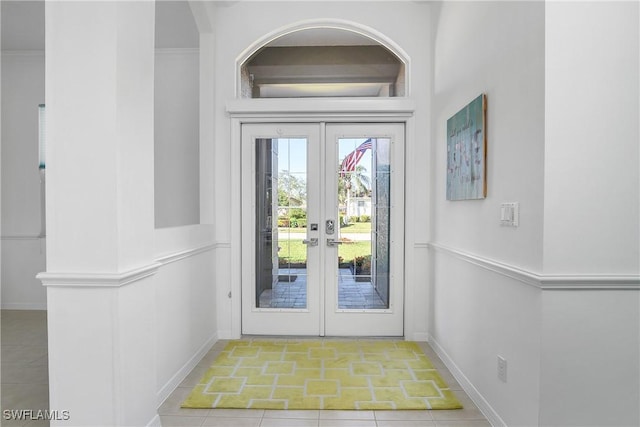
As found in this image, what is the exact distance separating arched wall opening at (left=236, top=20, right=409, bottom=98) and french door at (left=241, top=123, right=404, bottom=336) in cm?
36

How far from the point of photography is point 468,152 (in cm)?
243

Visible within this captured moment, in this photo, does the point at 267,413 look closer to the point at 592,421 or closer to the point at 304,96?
the point at 592,421

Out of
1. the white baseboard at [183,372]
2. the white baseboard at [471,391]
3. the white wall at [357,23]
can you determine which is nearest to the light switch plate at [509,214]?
the white baseboard at [471,391]

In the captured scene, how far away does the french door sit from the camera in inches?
138

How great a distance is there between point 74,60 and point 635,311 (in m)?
2.74

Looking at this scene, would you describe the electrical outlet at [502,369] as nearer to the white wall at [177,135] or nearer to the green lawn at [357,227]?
the green lawn at [357,227]

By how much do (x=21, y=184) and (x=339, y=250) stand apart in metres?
3.84

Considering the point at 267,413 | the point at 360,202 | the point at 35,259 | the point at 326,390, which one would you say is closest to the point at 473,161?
the point at 360,202

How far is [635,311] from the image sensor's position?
5.42 feet

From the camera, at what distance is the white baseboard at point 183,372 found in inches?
93.0

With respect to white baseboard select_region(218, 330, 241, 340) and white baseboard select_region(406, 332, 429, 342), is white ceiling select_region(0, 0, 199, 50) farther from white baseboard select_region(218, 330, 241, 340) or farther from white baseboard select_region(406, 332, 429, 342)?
white baseboard select_region(406, 332, 429, 342)

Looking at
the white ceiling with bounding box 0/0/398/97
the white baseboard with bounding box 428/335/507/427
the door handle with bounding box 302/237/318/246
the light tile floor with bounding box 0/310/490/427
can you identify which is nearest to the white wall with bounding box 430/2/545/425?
the white baseboard with bounding box 428/335/507/427

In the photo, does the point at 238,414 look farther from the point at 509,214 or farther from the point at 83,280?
the point at 509,214

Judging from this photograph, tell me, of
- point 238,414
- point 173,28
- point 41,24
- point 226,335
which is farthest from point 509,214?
point 41,24
